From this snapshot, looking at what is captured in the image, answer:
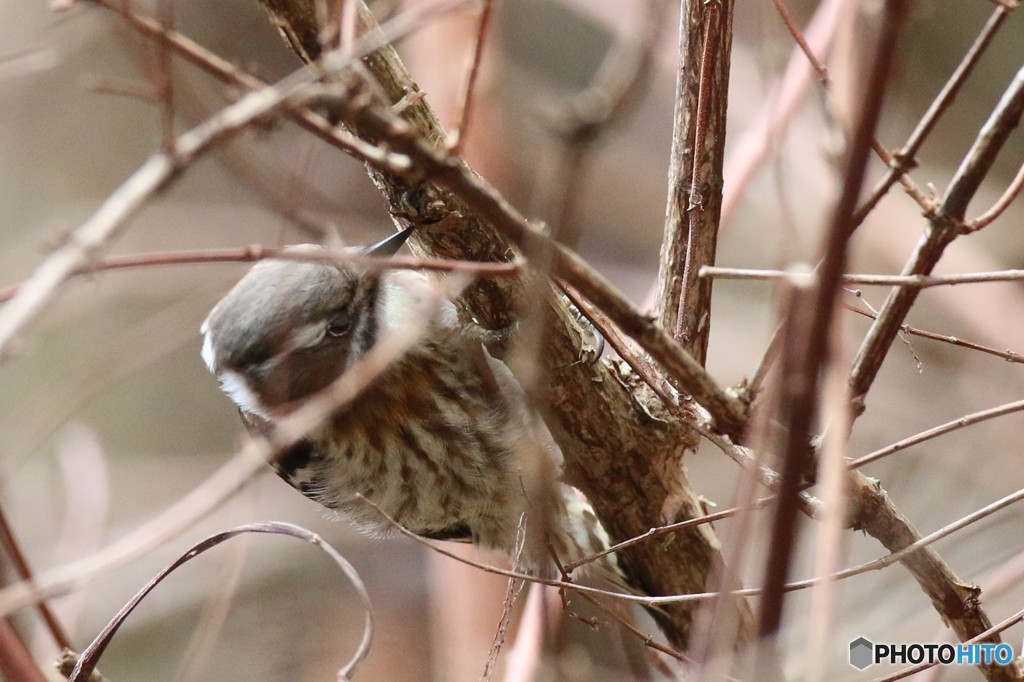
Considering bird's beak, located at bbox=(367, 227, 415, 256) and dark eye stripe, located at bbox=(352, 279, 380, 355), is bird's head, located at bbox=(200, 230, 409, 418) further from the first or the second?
bird's beak, located at bbox=(367, 227, 415, 256)

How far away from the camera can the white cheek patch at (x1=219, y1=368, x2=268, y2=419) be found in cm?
254

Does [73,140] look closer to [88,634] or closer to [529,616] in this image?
[88,634]

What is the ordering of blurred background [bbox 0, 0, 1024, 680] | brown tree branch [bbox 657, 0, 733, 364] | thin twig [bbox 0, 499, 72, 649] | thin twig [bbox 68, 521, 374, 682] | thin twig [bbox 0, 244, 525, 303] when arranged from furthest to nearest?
blurred background [bbox 0, 0, 1024, 680] → brown tree branch [bbox 657, 0, 733, 364] → thin twig [bbox 0, 499, 72, 649] → thin twig [bbox 68, 521, 374, 682] → thin twig [bbox 0, 244, 525, 303]

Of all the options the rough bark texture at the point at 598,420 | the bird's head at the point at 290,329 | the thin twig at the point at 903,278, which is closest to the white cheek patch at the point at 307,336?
the bird's head at the point at 290,329

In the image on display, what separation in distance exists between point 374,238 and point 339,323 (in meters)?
2.75

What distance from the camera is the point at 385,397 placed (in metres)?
2.54

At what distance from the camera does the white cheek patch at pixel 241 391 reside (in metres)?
2.54

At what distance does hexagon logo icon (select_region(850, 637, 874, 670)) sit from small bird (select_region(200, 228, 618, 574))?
2.21ft

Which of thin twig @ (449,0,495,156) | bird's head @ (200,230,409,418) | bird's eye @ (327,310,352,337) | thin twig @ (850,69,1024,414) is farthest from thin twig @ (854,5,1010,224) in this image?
bird's eye @ (327,310,352,337)

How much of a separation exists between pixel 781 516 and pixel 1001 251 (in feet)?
15.2

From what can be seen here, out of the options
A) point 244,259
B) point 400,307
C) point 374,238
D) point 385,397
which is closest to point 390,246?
point 400,307

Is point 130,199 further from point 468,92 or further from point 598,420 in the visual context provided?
point 598,420

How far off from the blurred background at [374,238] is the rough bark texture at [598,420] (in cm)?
110

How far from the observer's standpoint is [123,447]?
6.30 metres
